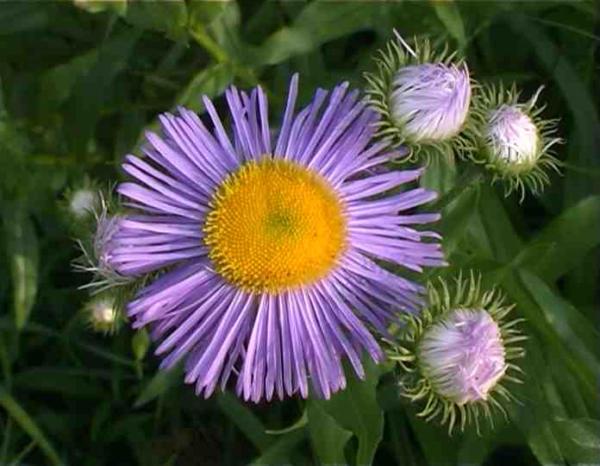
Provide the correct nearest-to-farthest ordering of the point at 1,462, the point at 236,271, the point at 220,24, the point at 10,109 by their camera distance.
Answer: the point at 236,271 → the point at 220,24 → the point at 1,462 → the point at 10,109

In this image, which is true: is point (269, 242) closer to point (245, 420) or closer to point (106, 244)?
point (106, 244)

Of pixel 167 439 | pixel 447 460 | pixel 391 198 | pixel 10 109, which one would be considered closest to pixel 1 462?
pixel 167 439

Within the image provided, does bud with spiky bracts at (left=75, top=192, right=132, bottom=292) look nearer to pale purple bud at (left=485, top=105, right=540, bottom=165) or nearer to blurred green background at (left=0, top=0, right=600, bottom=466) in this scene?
blurred green background at (left=0, top=0, right=600, bottom=466)

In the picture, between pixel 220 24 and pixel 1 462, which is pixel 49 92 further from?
pixel 1 462

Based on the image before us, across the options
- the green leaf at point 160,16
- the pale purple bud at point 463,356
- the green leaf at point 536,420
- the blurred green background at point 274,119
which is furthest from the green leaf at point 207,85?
the green leaf at point 536,420

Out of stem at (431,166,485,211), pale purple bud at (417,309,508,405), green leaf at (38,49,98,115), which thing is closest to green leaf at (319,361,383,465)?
pale purple bud at (417,309,508,405)

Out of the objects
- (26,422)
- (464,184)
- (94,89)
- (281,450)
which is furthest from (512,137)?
(26,422)

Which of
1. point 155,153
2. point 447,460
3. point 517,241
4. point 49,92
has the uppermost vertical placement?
point 49,92
